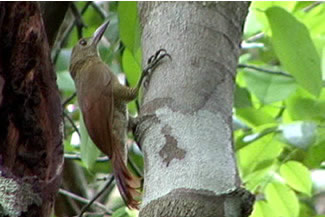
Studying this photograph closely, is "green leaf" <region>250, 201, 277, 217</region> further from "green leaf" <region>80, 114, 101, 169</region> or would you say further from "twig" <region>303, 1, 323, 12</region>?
"twig" <region>303, 1, 323, 12</region>

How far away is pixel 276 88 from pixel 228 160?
76 centimetres

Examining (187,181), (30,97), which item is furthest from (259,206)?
(30,97)

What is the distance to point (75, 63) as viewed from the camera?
2174mm

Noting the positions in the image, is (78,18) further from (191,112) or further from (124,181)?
(191,112)

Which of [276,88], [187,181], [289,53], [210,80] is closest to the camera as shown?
[187,181]

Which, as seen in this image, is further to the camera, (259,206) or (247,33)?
(247,33)

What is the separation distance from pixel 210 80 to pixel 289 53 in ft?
1.25

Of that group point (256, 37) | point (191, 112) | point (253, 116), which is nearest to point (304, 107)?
point (253, 116)

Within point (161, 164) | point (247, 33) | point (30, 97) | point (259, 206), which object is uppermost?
point (30, 97)

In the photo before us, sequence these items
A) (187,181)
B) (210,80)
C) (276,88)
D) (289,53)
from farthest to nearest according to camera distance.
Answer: (276,88)
(289,53)
(210,80)
(187,181)

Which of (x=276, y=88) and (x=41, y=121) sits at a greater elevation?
(x=41, y=121)

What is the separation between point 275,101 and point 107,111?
0.40 m

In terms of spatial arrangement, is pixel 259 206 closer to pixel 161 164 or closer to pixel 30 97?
pixel 161 164

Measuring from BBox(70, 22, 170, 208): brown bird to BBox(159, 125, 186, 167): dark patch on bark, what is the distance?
0.49m
